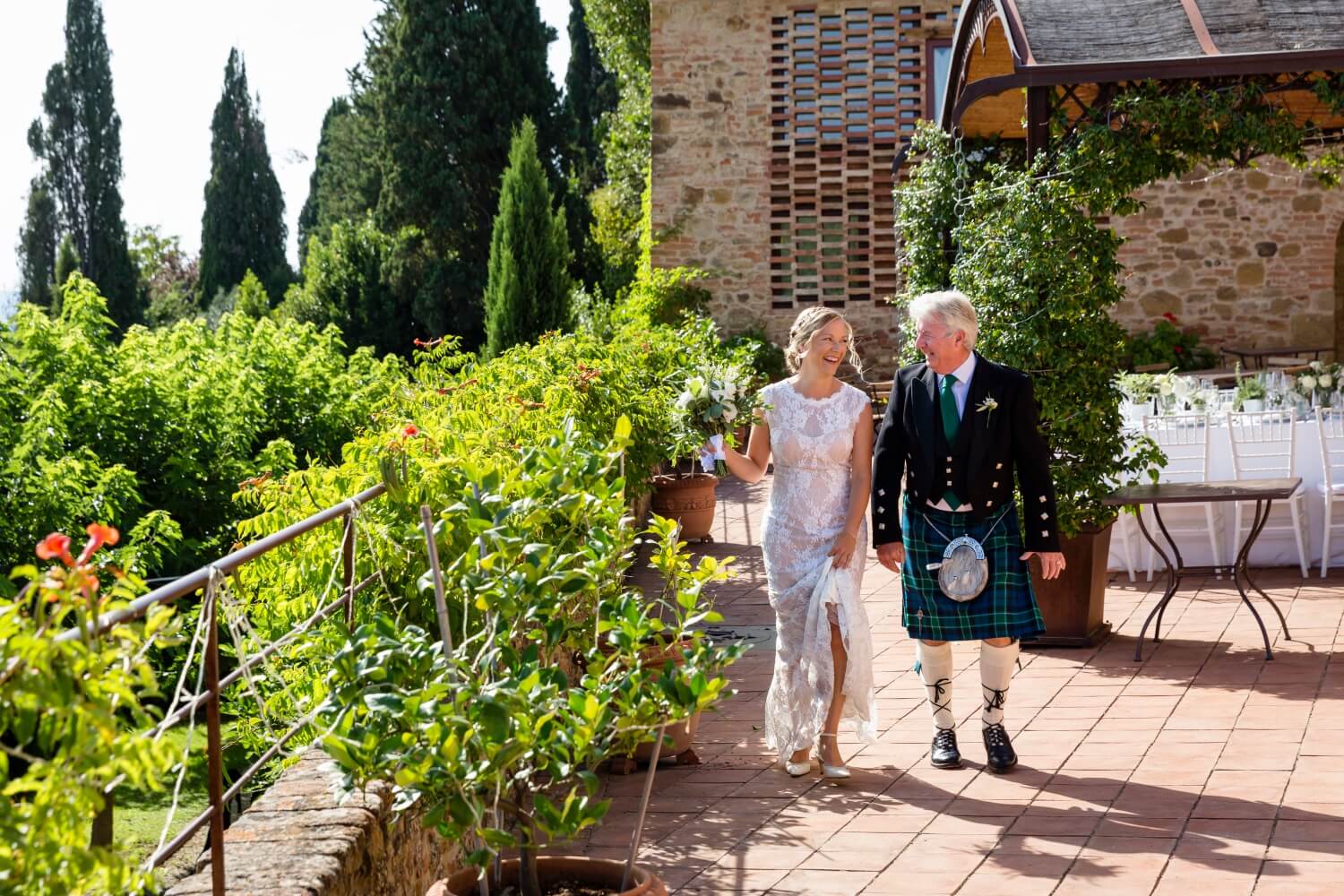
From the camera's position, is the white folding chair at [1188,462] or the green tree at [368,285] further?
the green tree at [368,285]

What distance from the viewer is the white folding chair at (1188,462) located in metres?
8.28

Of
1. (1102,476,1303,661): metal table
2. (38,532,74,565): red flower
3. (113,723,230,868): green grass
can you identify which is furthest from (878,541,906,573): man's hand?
(38,532,74,565): red flower

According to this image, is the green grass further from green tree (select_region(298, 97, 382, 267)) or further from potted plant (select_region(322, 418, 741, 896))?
green tree (select_region(298, 97, 382, 267))

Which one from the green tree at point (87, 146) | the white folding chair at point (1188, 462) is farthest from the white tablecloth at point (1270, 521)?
the green tree at point (87, 146)

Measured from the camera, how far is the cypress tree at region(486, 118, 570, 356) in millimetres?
→ 18094

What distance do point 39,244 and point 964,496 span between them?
118 feet

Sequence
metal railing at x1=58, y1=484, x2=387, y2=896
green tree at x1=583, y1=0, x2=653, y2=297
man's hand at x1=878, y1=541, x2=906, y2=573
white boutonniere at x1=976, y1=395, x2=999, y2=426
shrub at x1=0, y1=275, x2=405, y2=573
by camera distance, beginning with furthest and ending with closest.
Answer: green tree at x1=583, y1=0, x2=653, y2=297, shrub at x1=0, y1=275, x2=405, y2=573, man's hand at x1=878, y1=541, x2=906, y2=573, white boutonniere at x1=976, y1=395, x2=999, y2=426, metal railing at x1=58, y1=484, x2=387, y2=896

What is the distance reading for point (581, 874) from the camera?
117 inches

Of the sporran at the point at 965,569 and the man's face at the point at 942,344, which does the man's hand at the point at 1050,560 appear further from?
the man's face at the point at 942,344

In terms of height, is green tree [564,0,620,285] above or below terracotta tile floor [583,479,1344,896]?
above

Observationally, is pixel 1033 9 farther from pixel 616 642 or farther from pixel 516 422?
pixel 616 642

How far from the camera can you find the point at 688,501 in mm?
10195

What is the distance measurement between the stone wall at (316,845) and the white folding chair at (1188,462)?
5928 millimetres

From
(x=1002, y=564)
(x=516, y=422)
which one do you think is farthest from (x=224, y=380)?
(x=1002, y=564)
